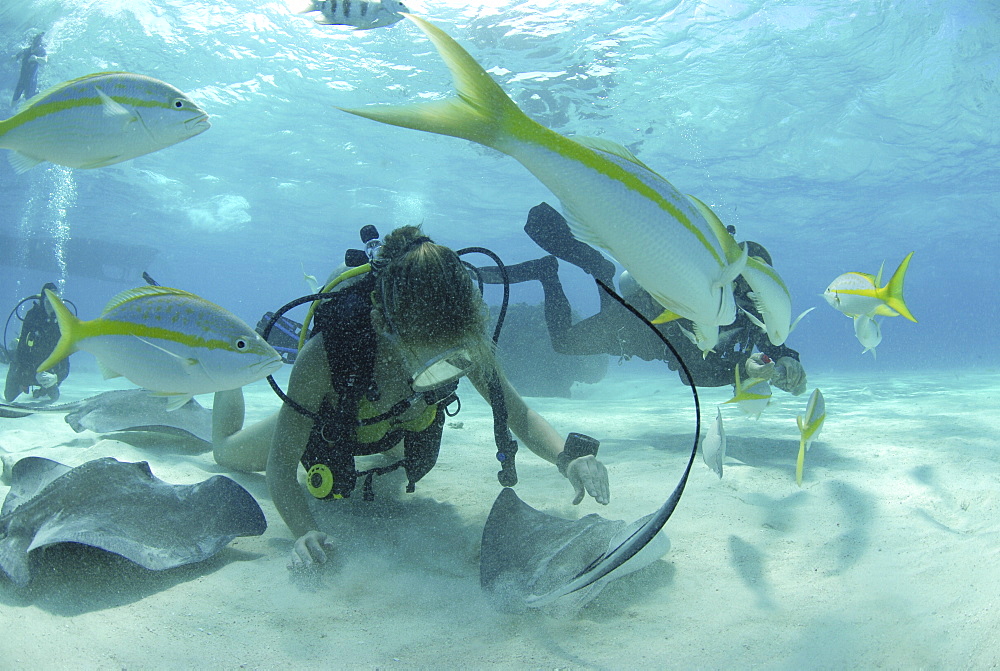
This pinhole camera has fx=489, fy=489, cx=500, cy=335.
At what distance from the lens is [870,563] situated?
8.25 feet

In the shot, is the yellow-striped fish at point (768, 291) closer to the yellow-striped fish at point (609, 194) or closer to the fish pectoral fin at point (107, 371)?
the yellow-striped fish at point (609, 194)

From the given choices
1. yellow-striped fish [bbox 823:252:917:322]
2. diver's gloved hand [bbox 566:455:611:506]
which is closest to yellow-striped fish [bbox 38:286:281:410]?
diver's gloved hand [bbox 566:455:611:506]

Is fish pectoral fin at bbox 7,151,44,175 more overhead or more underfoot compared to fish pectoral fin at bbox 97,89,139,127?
more underfoot

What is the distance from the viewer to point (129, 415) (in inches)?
185

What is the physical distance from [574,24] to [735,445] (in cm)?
1453

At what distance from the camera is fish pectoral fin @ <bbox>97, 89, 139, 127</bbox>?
2.41 metres

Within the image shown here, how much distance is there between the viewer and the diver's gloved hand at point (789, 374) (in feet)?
16.1

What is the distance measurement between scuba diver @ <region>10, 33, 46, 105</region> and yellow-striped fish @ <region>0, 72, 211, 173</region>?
17302 mm

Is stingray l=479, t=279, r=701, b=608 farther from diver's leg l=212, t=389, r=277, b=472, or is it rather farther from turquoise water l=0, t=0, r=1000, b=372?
turquoise water l=0, t=0, r=1000, b=372

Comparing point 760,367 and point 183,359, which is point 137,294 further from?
point 760,367

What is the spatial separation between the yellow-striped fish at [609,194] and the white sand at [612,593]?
2.58ft

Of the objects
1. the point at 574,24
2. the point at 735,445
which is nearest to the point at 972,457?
the point at 735,445

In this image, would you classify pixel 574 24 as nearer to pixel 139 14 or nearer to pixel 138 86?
pixel 139 14

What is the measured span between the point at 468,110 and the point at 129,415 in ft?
17.2
